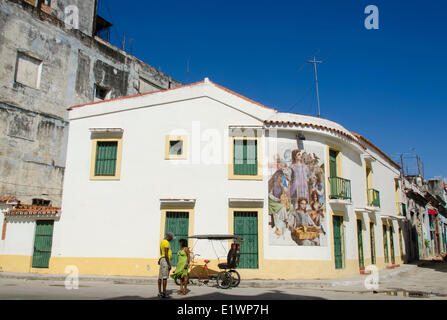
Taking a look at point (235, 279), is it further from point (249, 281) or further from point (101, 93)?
point (101, 93)

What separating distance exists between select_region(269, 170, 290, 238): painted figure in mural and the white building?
40 mm

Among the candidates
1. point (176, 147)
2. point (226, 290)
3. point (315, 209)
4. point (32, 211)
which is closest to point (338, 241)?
point (315, 209)

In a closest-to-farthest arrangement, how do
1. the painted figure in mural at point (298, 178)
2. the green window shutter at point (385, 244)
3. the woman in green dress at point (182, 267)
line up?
the woman in green dress at point (182, 267) < the painted figure in mural at point (298, 178) < the green window shutter at point (385, 244)

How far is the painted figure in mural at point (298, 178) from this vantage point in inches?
612

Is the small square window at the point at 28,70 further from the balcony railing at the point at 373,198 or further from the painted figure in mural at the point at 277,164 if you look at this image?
the balcony railing at the point at 373,198

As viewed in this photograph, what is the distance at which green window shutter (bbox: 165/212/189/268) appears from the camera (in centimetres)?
1543

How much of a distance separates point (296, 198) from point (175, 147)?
17.7 ft

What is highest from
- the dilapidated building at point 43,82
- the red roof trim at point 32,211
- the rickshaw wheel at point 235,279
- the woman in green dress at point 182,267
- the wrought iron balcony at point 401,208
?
the dilapidated building at point 43,82

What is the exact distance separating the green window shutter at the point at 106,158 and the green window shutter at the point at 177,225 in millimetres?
3211

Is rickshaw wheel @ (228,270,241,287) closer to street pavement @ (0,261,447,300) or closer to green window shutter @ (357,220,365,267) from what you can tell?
street pavement @ (0,261,447,300)

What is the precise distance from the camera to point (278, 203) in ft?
50.4

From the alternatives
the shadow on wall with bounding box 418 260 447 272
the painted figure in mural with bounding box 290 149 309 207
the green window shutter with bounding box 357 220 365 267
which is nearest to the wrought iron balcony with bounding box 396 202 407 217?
the shadow on wall with bounding box 418 260 447 272

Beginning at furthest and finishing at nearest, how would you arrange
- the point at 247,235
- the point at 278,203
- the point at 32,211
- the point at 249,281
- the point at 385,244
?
the point at 385,244 → the point at 32,211 → the point at 278,203 → the point at 247,235 → the point at 249,281

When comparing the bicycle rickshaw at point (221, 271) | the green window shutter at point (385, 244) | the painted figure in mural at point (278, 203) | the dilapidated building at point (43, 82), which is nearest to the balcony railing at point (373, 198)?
the green window shutter at point (385, 244)
